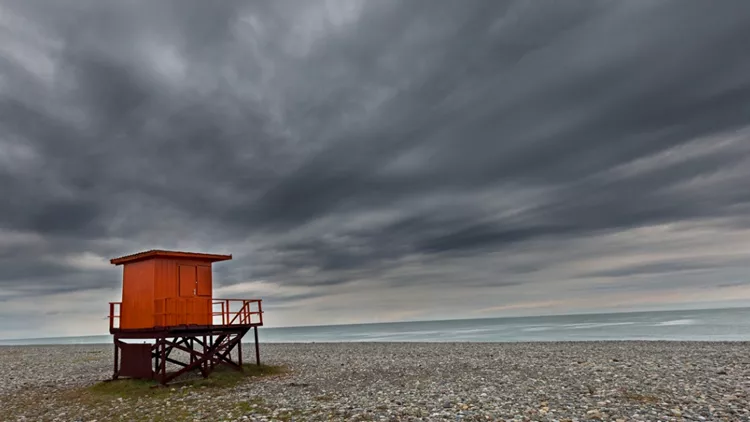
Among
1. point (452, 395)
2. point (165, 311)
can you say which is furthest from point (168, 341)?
point (452, 395)

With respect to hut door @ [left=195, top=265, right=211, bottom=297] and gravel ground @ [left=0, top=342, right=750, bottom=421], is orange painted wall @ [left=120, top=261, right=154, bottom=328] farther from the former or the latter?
gravel ground @ [left=0, top=342, right=750, bottom=421]

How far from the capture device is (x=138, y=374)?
76.2ft

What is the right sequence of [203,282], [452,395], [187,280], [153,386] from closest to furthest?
[452,395] → [153,386] → [187,280] → [203,282]

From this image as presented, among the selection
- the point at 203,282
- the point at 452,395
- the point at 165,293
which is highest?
the point at 203,282

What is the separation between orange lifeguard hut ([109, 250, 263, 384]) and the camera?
2284 centimetres

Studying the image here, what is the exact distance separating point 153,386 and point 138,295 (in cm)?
466

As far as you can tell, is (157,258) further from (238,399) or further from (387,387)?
(387,387)

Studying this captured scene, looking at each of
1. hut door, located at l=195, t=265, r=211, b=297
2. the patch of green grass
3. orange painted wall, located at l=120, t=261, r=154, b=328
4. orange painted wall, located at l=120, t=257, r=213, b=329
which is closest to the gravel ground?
the patch of green grass

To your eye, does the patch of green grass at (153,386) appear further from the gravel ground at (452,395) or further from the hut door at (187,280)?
the hut door at (187,280)

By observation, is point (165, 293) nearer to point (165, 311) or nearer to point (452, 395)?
point (165, 311)

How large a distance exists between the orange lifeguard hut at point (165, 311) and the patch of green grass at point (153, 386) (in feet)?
1.74

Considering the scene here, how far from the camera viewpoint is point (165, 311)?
883 inches

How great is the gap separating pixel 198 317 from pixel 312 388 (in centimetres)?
750

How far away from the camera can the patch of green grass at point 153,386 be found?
2002 cm
